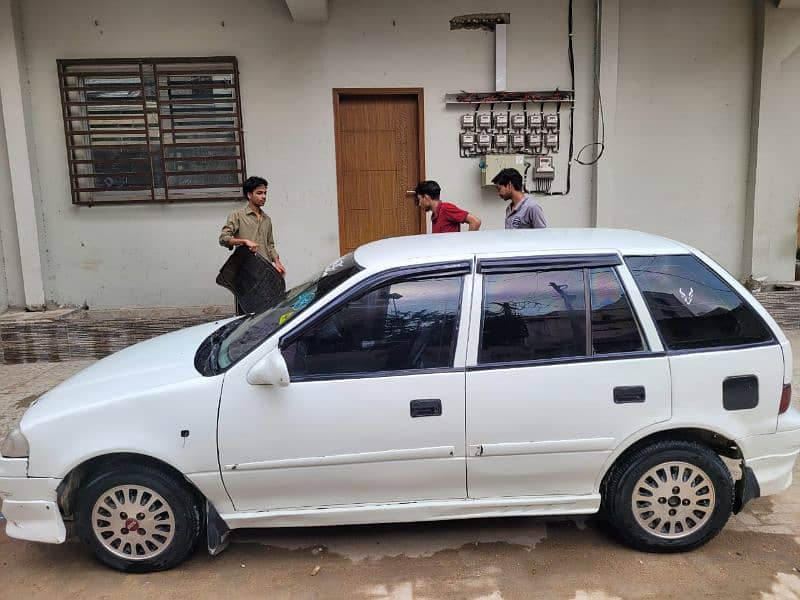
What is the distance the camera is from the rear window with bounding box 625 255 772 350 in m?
3.04

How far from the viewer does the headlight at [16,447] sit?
2893 mm

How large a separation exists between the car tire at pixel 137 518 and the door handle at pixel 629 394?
2.10 meters

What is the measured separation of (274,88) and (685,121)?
5056 millimetres

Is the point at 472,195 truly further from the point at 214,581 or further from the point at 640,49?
the point at 214,581

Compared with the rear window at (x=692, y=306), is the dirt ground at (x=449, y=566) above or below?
below

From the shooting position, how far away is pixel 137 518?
294 centimetres

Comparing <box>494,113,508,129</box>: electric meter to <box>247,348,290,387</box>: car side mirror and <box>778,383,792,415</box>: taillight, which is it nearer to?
<box>778,383,792,415</box>: taillight

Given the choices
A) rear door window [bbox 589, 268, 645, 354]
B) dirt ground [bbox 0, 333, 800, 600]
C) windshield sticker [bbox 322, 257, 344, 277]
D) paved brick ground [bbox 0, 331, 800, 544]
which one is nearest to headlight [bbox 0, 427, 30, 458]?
dirt ground [bbox 0, 333, 800, 600]

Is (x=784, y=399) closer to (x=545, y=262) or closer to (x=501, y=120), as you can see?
(x=545, y=262)

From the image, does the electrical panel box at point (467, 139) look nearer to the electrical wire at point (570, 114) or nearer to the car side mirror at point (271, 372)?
the electrical wire at point (570, 114)

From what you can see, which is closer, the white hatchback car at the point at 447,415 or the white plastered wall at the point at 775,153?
the white hatchback car at the point at 447,415

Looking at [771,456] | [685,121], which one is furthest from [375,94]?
[771,456]

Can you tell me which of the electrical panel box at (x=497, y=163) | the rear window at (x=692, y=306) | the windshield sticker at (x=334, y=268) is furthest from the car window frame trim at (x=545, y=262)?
the electrical panel box at (x=497, y=163)

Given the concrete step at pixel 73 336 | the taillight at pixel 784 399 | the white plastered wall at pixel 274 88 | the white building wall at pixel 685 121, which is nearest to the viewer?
the taillight at pixel 784 399
